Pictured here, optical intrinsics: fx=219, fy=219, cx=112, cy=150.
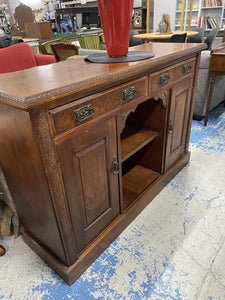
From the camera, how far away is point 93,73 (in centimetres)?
86

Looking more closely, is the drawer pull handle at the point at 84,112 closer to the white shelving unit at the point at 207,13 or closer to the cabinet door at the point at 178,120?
the cabinet door at the point at 178,120

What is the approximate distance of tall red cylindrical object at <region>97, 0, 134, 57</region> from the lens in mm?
932

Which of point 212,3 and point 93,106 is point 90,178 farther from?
point 212,3

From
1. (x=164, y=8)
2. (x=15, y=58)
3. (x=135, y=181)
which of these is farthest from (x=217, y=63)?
(x=164, y=8)

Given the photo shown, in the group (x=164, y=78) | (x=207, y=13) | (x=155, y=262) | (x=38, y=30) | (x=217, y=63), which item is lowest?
(x=155, y=262)

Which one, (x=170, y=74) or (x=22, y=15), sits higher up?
(x=22, y=15)

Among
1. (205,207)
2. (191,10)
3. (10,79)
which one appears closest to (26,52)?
(10,79)

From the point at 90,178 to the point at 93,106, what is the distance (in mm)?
317

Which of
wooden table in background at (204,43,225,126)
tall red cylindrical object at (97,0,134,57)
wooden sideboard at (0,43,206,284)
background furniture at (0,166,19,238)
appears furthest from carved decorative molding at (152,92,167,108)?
wooden table in background at (204,43,225,126)

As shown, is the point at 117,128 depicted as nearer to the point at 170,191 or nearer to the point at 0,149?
Answer: the point at 0,149

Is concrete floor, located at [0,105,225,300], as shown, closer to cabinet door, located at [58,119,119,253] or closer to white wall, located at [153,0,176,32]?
cabinet door, located at [58,119,119,253]

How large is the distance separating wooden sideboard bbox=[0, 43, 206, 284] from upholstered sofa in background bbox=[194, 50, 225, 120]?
0.91 m

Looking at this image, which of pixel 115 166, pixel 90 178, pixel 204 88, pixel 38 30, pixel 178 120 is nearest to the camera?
pixel 90 178

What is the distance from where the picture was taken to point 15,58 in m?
2.34
